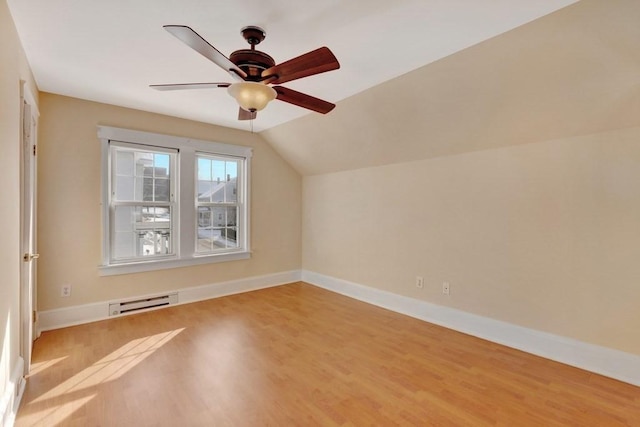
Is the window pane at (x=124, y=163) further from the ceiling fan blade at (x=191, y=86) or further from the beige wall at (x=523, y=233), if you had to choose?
the beige wall at (x=523, y=233)

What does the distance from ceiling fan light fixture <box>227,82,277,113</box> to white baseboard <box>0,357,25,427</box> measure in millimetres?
2125

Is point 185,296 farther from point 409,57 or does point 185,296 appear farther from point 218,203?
point 409,57

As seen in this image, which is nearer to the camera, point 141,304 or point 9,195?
point 9,195

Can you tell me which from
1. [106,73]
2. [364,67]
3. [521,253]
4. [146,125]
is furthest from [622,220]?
[146,125]

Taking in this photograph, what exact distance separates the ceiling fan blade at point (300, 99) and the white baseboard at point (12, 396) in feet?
7.80

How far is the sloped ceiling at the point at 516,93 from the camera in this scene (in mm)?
1872

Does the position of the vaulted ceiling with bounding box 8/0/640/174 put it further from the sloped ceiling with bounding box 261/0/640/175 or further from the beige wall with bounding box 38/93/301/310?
the beige wall with bounding box 38/93/301/310

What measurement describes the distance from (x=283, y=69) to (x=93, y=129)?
285 centimetres

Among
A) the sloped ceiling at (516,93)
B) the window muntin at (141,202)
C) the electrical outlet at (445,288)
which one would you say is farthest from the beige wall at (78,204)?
the electrical outlet at (445,288)

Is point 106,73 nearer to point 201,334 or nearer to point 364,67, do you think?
point 364,67

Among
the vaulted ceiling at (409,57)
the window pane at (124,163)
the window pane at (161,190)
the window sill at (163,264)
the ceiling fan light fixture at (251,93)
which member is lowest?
the window sill at (163,264)

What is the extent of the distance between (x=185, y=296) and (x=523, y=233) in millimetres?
4008

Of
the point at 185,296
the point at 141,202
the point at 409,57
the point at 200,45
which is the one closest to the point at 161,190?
the point at 141,202

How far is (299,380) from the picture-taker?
2.27 metres
